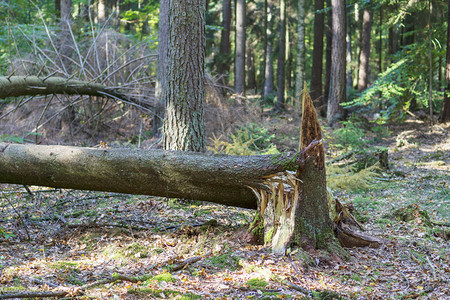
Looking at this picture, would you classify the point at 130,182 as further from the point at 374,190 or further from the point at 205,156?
the point at 374,190

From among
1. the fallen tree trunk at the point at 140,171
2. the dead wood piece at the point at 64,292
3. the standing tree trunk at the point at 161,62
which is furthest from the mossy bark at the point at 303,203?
the standing tree trunk at the point at 161,62

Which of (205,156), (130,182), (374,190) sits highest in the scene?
(205,156)

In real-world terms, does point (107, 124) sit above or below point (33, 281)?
above

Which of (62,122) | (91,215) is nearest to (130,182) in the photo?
(91,215)

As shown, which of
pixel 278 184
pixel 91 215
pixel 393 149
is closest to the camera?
pixel 278 184

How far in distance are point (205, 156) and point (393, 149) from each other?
8929mm

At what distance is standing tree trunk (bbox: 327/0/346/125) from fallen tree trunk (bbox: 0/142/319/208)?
10764 millimetres

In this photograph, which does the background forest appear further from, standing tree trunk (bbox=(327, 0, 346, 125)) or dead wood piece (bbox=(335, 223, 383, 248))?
standing tree trunk (bbox=(327, 0, 346, 125))

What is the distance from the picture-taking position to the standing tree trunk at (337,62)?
13922 millimetres

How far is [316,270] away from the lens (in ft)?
12.5

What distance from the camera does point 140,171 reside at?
4.49m

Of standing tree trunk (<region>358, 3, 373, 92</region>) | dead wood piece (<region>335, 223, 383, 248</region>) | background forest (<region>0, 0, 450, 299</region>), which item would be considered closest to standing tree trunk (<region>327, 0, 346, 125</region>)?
background forest (<region>0, 0, 450, 299</region>)

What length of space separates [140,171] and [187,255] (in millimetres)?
1127

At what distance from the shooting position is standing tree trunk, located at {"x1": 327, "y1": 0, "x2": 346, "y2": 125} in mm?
13922
